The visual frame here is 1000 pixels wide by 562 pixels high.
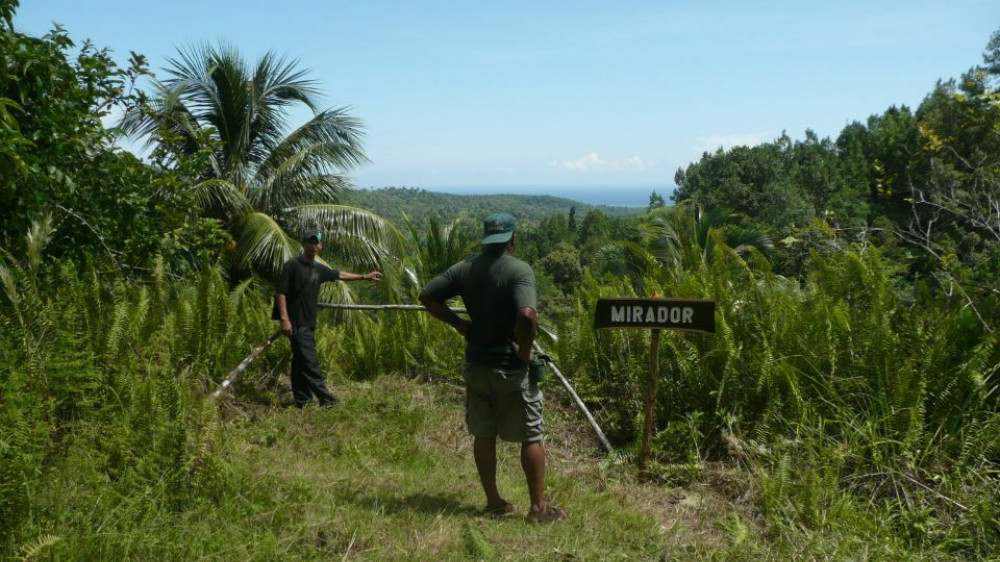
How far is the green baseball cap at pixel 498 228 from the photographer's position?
185 inches

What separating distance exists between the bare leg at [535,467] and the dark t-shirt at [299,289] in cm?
314

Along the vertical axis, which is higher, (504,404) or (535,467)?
(504,404)

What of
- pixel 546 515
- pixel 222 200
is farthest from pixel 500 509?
pixel 222 200

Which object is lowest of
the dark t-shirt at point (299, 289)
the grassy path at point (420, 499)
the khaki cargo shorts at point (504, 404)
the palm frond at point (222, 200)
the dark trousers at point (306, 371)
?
the grassy path at point (420, 499)

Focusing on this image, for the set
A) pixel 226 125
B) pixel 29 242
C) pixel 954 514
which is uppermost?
pixel 226 125

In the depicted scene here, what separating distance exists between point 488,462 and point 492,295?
3.44 feet

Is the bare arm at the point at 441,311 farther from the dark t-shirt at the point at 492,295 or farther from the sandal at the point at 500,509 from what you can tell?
the sandal at the point at 500,509

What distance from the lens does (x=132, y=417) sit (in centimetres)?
484

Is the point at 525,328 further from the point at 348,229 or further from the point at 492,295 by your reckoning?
the point at 348,229

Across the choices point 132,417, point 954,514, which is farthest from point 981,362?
point 132,417

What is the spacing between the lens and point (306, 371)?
7.21 meters

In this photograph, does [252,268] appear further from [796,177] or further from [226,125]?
[796,177]

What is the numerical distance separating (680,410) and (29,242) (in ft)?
16.8

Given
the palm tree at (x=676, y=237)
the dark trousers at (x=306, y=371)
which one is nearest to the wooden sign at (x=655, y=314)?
the dark trousers at (x=306, y=371)
